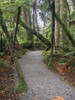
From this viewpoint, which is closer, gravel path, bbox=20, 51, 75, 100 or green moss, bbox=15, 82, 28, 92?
gravel path, bbox=20, 51, 75, 100

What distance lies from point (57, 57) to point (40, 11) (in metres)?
3.80

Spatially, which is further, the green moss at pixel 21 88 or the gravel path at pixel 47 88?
the green moss at pixel 21 88

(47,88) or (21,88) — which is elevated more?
(21,88)

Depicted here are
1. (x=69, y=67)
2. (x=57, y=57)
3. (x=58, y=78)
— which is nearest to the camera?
(x=58, y=78)

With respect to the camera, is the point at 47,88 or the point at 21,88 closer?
the point at 21,88

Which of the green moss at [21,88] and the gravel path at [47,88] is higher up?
the green moss at [21,88]

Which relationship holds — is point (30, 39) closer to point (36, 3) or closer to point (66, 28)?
point (66, 28)

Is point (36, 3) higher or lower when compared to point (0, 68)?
higher

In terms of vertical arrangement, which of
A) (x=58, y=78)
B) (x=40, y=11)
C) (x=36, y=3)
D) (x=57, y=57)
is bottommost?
(x=58, y=78)

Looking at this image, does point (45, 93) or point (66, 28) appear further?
point (66, 28)

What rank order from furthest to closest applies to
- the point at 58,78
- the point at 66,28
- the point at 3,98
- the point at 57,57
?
1. the point at 66,28
2. the point at 57,57
3. the point at 58,78
4. the point at 3,98

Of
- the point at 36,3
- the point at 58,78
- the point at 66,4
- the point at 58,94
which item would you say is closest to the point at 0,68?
the point at 58,78

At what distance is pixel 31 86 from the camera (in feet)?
17.4

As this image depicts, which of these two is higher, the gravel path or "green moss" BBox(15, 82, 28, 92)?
"green moss" BBox(15, 82, 28, 92)
